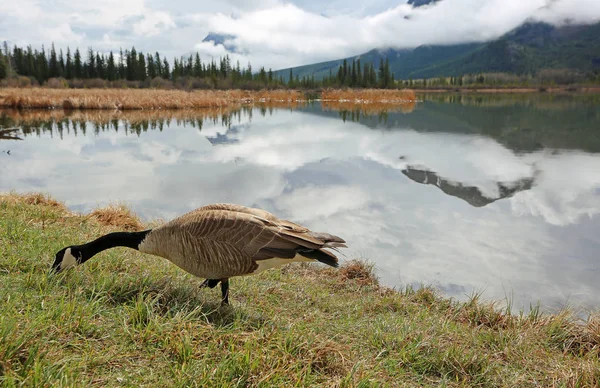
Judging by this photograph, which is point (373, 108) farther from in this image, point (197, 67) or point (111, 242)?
point (197, 67)

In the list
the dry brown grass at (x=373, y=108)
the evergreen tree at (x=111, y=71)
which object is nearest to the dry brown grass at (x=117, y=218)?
the dry brown grass at (x=373, y=108)

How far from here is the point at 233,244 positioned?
4.23 metres

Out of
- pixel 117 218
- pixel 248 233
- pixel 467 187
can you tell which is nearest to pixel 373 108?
pixel 467 187

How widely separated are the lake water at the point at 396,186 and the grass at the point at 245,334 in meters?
1.54

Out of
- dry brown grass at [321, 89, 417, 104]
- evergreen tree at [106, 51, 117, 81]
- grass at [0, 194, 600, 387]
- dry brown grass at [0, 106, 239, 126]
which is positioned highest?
evergreen tree at [106, 51, 117, 81]

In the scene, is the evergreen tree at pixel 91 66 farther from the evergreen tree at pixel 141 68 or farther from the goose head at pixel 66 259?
the goose head at pixel 66 259

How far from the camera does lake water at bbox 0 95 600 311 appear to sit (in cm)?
726

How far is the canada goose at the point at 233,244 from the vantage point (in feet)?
13.7

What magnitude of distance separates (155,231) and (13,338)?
1.88 m

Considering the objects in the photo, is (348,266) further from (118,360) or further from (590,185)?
(590,185)

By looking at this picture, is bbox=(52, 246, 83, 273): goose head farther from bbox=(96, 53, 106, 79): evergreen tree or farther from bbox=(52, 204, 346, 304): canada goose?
bbox=(96, 53, 106, 79): evergreen tree

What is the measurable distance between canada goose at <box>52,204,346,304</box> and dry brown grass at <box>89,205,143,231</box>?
397cm

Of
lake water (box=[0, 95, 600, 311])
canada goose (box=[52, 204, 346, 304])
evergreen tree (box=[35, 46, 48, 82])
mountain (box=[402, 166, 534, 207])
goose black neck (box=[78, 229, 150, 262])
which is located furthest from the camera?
evergreen tree (box=[35, 46, 48, 82])

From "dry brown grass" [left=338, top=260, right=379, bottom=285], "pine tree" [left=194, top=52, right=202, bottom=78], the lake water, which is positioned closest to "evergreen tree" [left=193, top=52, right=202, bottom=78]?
"pine tree" [left=194, top=52, right=202, bottom=78]
